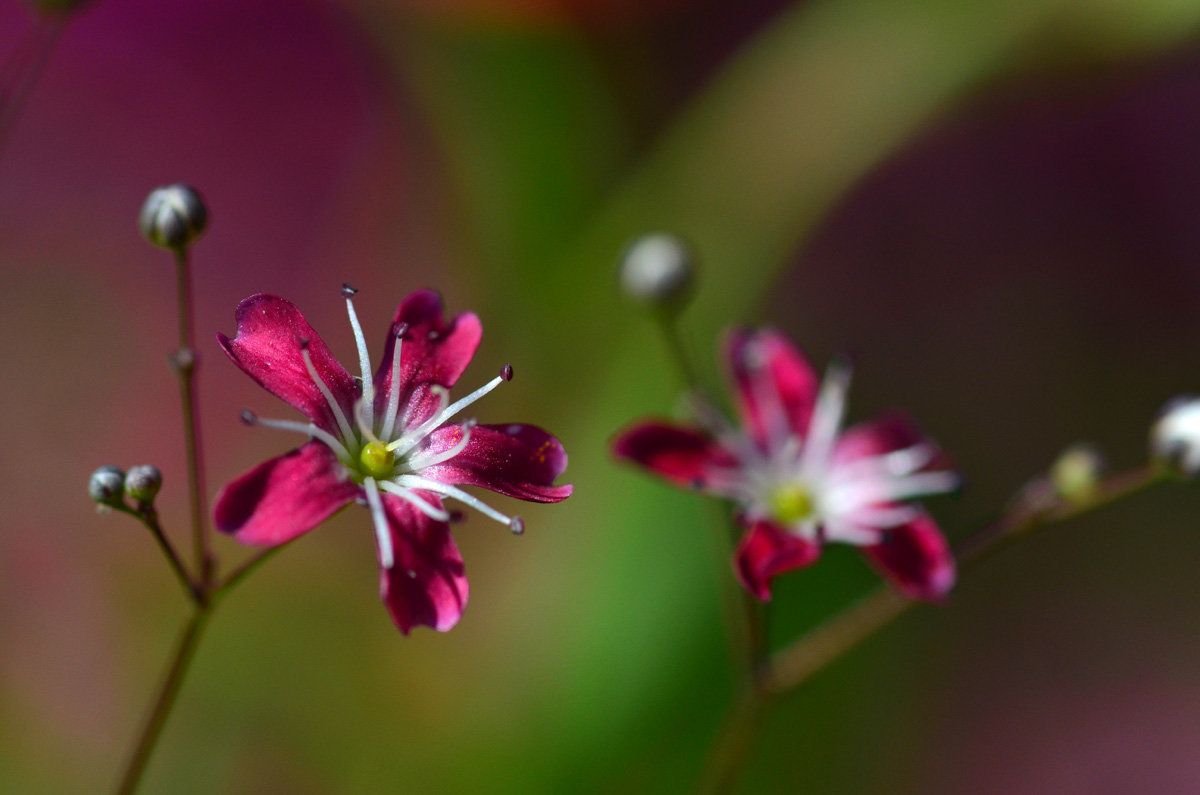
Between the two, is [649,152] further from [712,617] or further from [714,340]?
[712,617]

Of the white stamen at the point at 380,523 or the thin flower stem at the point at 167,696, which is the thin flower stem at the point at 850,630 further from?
the thin flower stem at the point at 167,696

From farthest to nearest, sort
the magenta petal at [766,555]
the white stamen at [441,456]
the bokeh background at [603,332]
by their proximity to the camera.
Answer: the bokeh background at [603,332] < the magenta petal at [766,555] < the white stamen at [441,456]

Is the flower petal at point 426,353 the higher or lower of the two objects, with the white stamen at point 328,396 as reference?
higher

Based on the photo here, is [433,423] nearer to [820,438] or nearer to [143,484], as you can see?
[143,484]

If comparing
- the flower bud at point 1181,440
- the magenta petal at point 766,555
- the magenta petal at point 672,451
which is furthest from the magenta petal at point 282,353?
the flower bud at point 1181,440

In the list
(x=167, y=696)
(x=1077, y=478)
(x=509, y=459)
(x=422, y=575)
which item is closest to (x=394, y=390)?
(x=509, y=459)

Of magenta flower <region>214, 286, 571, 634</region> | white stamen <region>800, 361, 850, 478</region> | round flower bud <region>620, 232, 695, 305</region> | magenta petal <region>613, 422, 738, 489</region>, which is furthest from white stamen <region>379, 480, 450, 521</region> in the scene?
white stamen <region>800, 361, 850, 478</region>

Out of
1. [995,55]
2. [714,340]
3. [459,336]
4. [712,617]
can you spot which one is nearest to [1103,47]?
[995,55]
